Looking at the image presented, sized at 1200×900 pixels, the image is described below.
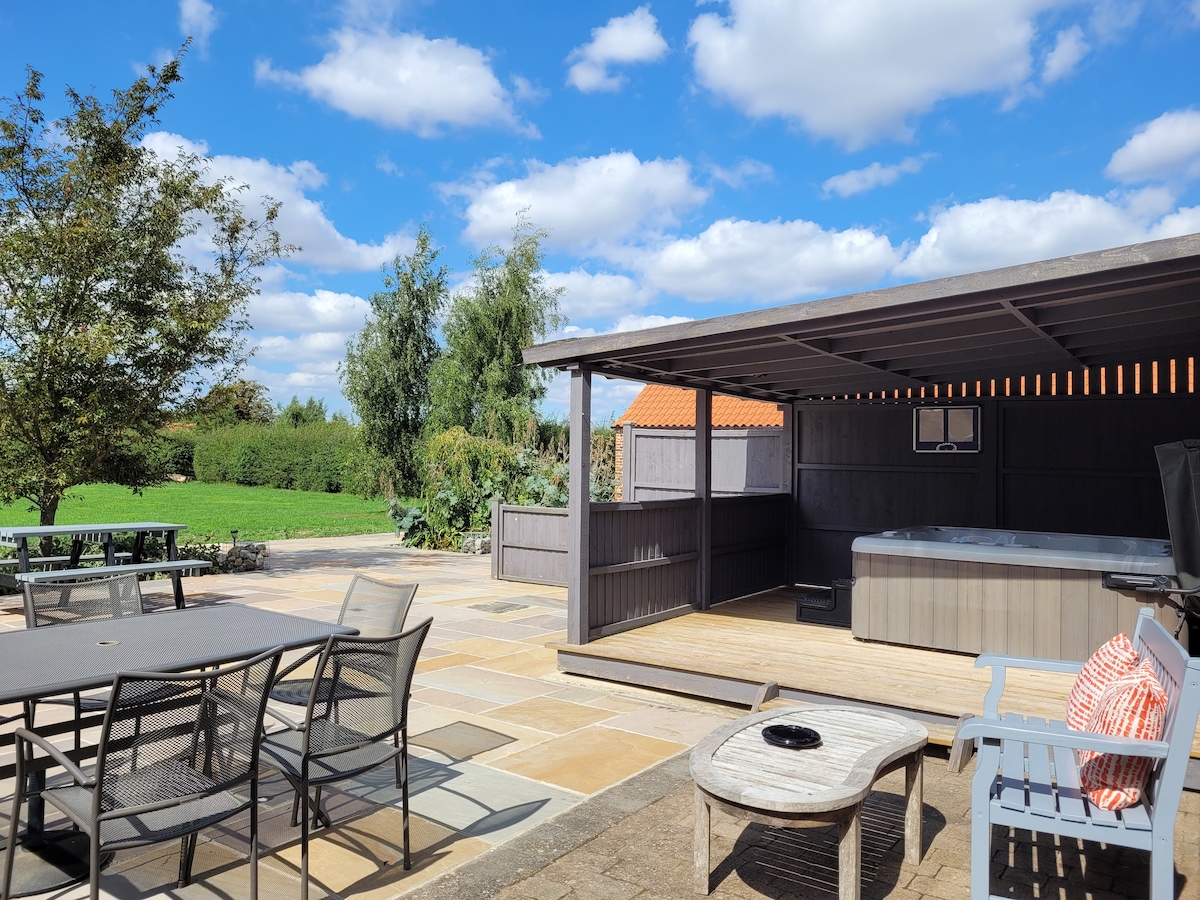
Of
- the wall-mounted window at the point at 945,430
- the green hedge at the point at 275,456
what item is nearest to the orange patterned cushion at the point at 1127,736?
the wall-mounted window at the point at 945,430

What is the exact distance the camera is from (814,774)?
2.95 m

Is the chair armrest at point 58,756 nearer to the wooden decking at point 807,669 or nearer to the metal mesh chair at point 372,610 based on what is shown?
the metal mesh chair at point 372,610

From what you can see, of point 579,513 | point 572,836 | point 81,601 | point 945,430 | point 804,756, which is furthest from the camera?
point 945,430

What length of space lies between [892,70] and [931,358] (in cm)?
383

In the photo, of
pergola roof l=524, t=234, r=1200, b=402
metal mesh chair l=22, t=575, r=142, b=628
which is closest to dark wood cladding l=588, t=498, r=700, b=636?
pergola roof l=524, t=234, r=1200, b=402

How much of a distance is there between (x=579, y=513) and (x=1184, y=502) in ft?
12.4

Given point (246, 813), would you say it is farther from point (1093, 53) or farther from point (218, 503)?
point (218, 503)

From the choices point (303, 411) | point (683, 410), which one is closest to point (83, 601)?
point (683, 410)

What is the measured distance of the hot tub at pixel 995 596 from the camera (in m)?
5.70

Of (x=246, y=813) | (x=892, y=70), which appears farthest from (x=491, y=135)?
(x=246, y=813)

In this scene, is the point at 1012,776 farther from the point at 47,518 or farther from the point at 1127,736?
the point at 47,518

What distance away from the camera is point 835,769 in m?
3.00

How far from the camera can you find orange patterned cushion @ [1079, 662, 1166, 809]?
2791 mm

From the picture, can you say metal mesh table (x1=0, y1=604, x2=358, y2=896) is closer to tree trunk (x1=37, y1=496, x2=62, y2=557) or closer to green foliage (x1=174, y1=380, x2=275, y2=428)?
tree trunk (x1=37, y1=496, x2=62, y2=557)
